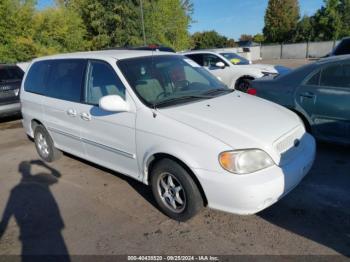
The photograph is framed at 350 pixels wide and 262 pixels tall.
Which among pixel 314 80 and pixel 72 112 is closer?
pixel 72 112

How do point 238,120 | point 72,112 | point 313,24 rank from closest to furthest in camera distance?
point 238,120
point 72,112
point 313,24

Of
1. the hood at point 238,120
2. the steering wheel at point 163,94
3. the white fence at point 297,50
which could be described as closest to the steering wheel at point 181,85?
the steering wheel at point 163,94

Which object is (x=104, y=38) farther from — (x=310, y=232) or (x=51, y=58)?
(x=310, y=232)

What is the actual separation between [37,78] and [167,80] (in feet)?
8.35

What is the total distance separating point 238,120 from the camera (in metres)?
3.35

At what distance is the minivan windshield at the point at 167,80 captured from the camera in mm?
3752

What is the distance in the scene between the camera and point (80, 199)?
13.8ft

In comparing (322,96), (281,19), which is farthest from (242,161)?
(281,19)

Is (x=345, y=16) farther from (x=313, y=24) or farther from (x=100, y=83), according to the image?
(x=100, y=83)

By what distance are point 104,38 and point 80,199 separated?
32741 millimetres

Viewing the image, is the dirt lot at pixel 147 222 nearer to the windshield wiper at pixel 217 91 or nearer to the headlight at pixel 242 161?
the headlight at pixel 242 161

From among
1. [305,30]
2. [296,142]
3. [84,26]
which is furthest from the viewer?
[305,30]

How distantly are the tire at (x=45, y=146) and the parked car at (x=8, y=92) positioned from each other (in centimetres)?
373

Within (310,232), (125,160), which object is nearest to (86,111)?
(125,160)
